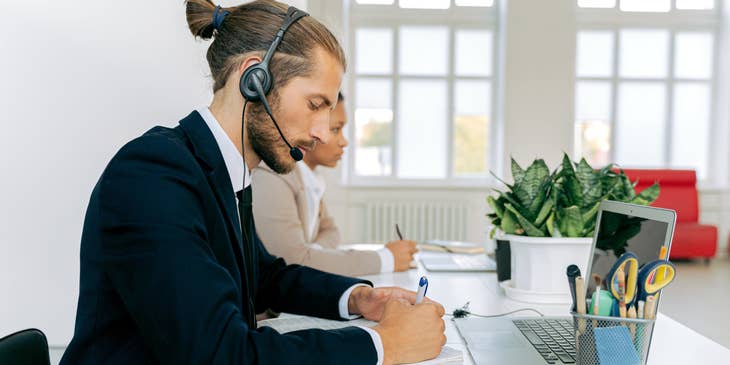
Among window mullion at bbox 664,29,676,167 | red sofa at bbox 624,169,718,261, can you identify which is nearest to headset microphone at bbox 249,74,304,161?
red sofa at bbox 624,169,718,261

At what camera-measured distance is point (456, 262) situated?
2.18m

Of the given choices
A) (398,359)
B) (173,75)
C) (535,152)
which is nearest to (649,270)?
(398,359)

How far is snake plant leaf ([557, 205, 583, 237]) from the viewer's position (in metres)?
1.53

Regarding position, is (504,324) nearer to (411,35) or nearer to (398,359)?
(398,359)

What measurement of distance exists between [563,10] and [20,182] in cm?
568

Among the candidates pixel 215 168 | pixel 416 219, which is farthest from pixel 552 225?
pixel 416 219

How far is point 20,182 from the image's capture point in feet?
5.39

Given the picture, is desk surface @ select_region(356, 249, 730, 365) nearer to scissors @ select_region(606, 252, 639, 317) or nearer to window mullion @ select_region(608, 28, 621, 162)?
scissors @ select_region(606, 252, 639, 317)

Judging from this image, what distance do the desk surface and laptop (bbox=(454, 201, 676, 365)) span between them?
0.15ft

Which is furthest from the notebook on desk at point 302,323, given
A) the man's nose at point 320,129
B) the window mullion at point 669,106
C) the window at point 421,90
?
the window mullion at point 669,106

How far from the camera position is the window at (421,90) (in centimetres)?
647

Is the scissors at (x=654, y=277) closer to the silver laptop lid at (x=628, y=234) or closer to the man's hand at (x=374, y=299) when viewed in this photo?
the silver laptop lid at (x=628, y=234)

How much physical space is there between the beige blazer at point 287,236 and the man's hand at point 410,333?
0.91 m

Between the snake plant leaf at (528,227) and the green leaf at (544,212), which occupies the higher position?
the green leaf at (544,212)
